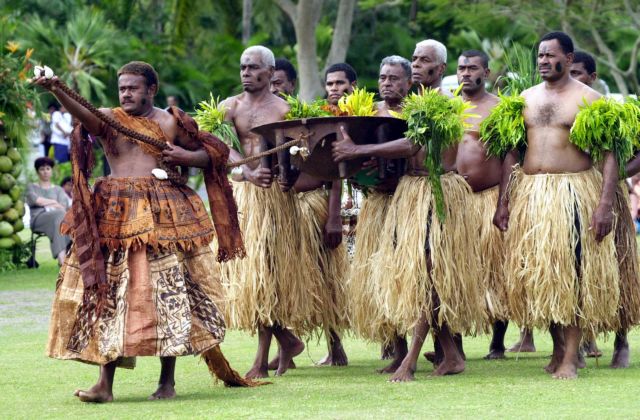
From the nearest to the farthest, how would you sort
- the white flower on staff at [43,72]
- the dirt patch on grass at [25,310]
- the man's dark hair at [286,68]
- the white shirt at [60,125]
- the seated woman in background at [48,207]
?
the white flower on staff at [43,72], the man's dark hair at [286,68], the dirt patch on grass at [25,310], the seated woman in background at [48,207], the white shirt at [60,125]

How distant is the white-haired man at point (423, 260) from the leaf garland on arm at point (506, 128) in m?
0.28

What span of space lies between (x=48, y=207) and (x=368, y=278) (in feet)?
25.9

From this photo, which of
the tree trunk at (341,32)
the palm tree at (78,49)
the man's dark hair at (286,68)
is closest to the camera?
the man's dark hair at (286,68)

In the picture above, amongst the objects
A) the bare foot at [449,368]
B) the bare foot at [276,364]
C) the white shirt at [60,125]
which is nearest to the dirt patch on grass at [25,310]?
the bare foot at [276,364]

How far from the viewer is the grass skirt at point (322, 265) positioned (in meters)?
8.32

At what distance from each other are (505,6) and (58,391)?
19.9 meters

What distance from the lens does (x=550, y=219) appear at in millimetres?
7594

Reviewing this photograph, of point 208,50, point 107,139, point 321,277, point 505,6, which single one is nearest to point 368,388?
point 321,277

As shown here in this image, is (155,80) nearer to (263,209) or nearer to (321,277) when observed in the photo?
(263,209)

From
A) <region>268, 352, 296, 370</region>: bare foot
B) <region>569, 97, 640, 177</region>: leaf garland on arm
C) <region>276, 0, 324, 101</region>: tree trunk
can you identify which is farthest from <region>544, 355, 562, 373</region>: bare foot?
<region>276, 0, 324, 101</region>: tree trunk

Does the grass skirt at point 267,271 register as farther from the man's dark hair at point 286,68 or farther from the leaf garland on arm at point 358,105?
the man's dark hair at point 286,68

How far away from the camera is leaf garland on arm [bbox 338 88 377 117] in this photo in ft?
25.5

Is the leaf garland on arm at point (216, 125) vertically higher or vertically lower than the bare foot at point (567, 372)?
higher

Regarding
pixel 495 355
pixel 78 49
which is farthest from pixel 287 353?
pixel 78 49
